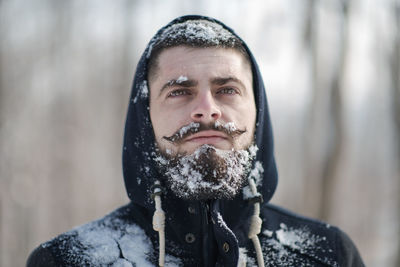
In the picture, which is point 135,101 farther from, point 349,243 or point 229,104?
point 349,243

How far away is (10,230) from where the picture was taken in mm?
8203

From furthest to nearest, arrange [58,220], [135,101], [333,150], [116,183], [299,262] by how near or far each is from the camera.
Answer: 1. [116,183]
2. [58,220]
3. [333,150]
4. [135,101]
5. [299,262]

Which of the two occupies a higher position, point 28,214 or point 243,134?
point 243,134

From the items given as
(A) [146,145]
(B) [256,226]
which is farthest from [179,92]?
(B) [256,226]

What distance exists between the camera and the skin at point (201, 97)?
1.60m

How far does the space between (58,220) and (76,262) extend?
9.13 metres

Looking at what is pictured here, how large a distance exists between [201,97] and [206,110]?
0.08 metres

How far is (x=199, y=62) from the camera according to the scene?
5.57ft

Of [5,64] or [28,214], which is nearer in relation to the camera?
[5,64]

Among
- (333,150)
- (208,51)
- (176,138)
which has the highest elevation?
(208,51)

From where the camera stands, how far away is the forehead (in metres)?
1.68

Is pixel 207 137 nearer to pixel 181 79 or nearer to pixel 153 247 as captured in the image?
pixel 181 79

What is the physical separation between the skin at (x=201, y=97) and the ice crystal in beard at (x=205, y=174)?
0.13ft

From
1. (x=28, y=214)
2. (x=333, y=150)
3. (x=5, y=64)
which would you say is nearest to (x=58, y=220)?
(x=28, y=214)
